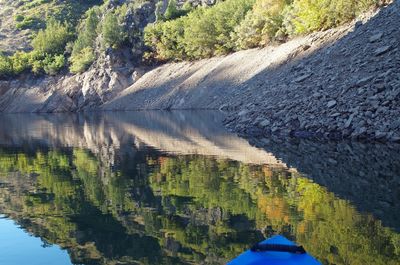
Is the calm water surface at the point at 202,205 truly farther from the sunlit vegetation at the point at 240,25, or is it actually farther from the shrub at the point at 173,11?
the shrub at the point at 173,11

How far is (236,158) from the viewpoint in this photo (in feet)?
72.6

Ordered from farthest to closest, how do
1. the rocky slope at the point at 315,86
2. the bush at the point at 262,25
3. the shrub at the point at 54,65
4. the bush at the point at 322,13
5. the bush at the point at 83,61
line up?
the shrub at the point at 54,65 < the bush at the point at 83,61 < the bush at the point at 262,25 < the bush at the point at 322,13 < the rocky slope at the point at 315,86

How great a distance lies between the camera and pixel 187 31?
278 feet

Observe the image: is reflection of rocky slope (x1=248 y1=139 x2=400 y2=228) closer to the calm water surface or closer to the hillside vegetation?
the calm water surface

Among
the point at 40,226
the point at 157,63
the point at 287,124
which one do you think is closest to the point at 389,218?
the point at 40,226

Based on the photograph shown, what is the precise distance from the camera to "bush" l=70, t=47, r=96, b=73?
343ft

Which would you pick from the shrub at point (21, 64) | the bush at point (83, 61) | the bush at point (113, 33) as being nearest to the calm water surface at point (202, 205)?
the bush at point (113, 33)

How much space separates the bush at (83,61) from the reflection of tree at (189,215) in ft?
284

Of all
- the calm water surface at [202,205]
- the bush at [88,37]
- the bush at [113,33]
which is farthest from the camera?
the bush at [88,37]

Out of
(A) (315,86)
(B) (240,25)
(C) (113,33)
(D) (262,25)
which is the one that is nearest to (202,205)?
(A) (315,86)

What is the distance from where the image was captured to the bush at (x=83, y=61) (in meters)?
104

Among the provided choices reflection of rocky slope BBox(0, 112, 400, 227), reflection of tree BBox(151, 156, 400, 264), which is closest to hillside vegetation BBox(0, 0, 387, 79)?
reflection of rocky slope BBox(0, 112, 400, 227)

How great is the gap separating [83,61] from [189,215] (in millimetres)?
96263

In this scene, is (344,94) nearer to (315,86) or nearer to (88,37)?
(315,86)
